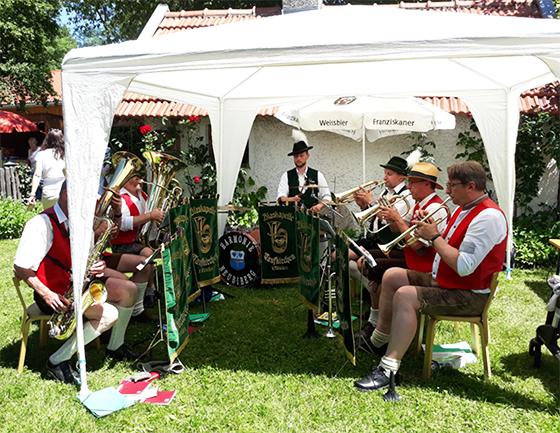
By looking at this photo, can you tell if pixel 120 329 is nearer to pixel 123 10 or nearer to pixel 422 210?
pixel 422 210

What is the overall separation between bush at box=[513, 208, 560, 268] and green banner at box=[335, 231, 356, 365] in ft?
15.0

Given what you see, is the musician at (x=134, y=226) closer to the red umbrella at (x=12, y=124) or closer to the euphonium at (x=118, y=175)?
the euphonium at (x=118, y=175)

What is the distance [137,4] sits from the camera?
21.0 meters

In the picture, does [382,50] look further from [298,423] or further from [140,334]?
[140,334]

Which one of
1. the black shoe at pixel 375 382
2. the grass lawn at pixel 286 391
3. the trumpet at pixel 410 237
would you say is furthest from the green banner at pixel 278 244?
the black shoe at pixel 375 382

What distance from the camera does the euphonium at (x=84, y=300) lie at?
370 centimetres

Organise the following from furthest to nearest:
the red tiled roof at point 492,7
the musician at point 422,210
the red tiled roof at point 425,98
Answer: the red tiled roof at point 492,7 → the red tiled roof at point 425,98 → the musician at point 422,210

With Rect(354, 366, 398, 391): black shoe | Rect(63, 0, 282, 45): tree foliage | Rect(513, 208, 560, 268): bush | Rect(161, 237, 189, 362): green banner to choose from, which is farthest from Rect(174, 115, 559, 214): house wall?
Rect(63, 0, 282, 45): tree foliage

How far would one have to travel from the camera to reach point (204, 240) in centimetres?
532

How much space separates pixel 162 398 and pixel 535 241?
608cm

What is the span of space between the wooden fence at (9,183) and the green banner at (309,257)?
30.9ft

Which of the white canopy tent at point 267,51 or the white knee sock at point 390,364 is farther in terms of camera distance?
the white knee sock at point 390,364

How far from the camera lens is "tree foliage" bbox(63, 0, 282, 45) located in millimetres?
20078

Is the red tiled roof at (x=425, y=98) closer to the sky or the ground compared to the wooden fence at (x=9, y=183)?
closer to the sky
